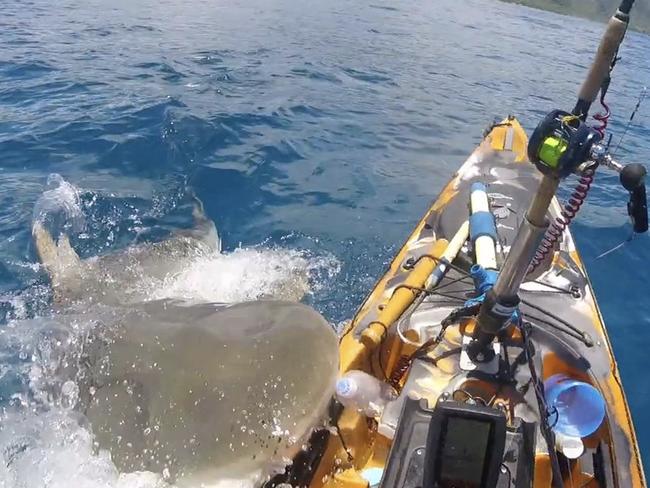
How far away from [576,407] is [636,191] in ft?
4.28

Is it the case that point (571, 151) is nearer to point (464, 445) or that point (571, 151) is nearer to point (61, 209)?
point (464, 445)

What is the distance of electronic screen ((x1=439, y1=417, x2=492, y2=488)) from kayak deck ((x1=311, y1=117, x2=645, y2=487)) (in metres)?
0.32

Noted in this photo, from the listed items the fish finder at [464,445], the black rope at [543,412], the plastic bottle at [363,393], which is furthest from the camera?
the plastic bottle at [363,393]

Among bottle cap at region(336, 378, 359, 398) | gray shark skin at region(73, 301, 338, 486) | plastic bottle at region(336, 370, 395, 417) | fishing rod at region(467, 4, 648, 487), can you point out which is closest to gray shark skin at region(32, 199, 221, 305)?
gray shark skin at region(73, 301, 338, 486)

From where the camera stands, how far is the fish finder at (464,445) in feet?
6.48

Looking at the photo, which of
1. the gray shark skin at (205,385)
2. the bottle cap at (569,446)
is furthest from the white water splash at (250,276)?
the bottle cap at (569,446)

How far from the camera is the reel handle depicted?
2350mm

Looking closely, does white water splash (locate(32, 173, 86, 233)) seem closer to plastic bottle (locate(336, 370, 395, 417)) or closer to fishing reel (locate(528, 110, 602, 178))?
plastic bottle (locate(336, 370, 395, 417))

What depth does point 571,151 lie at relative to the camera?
2170 mm

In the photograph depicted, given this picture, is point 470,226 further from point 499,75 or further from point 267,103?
point 499,75

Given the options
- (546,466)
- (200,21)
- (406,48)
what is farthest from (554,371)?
(200,21)

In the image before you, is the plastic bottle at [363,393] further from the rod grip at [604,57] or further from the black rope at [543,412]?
the rod grip at [604,57]

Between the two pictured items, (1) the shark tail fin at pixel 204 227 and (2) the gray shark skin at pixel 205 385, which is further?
(1) the shark tail fin at pixel 204 227

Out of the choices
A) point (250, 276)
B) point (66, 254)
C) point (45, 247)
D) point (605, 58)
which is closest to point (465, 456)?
point (605, 58)
